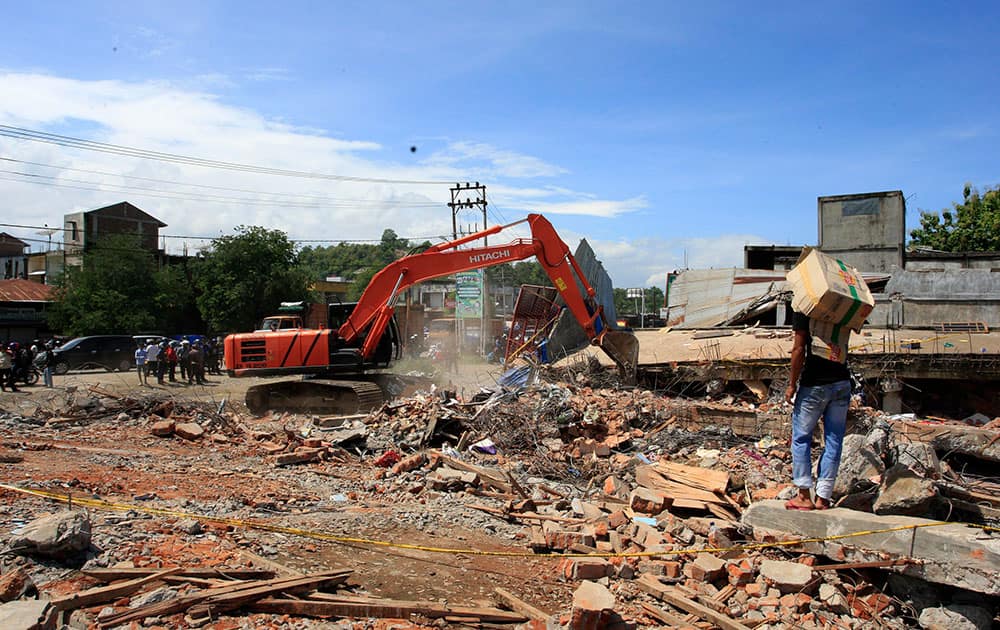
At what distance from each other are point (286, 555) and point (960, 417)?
11902mm

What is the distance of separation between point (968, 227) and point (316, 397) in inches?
1219

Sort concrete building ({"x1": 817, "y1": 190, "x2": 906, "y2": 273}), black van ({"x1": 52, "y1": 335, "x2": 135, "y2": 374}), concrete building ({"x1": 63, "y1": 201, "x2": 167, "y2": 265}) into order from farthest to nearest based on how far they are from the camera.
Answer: concrete building ({"x1": 63, "y1": 201, "x2": 167, "y2": 265}) < black van ({"x1": 52, "y1": 335, "x2": 135, "y2": 374}) < concrete building ({"x1": 817, "y1": 190, "x2": 906, "y2": 273})

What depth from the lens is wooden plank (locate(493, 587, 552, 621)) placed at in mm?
4762

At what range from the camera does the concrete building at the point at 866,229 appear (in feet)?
72.5

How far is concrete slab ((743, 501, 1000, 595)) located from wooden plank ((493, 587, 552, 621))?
2.02 meters

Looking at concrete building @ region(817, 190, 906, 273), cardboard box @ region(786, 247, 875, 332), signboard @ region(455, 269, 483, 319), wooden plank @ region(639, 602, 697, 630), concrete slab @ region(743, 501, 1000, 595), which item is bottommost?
wooden plank @ region(639, 602, 697, 630)

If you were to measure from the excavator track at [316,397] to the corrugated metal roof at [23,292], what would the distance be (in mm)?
29056

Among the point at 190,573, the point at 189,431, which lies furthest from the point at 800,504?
the point at 189,431

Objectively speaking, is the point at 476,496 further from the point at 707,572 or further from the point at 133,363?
the point at 133,363

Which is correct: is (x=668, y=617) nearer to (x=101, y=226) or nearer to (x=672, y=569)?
(x=672, y=569)

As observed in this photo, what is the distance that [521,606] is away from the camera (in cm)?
488

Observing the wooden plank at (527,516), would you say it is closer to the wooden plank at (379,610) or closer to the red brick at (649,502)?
the red brick at (649,502)

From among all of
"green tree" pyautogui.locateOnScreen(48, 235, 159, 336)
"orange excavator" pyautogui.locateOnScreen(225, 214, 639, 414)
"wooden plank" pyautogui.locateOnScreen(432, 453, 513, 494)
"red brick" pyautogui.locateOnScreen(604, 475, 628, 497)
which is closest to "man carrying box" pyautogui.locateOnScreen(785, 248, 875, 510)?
"red brick" pyautogui.locateOnScreen(604, 475, 628, 497)

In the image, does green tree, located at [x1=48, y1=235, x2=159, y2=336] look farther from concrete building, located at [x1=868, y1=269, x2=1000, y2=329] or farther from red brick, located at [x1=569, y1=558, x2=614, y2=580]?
red brick, located at [x1=569, y1=558, x2=614, y2=580]
